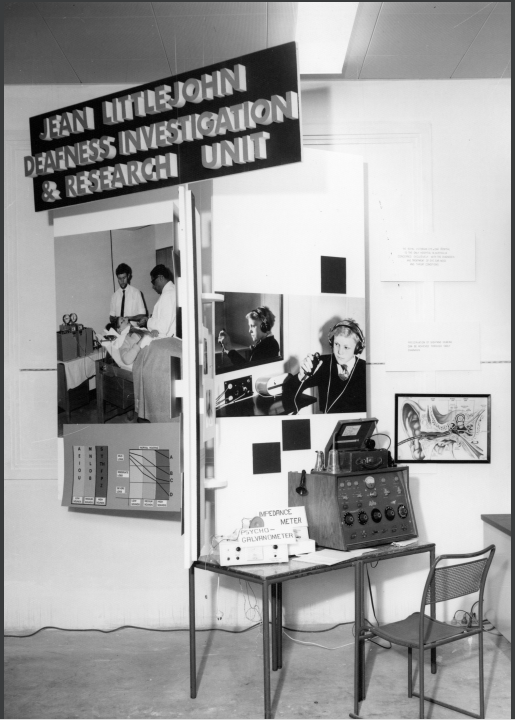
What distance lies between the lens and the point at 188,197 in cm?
345

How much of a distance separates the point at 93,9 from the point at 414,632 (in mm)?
3702

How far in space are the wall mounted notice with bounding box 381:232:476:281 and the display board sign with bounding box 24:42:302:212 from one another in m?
1.25

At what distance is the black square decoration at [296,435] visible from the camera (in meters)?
4.44

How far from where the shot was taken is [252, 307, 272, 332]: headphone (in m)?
4.46

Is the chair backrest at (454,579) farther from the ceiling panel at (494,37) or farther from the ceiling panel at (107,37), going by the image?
the ceiling panel at (107,37)

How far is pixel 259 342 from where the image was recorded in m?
4.48

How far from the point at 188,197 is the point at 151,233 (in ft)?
4.02

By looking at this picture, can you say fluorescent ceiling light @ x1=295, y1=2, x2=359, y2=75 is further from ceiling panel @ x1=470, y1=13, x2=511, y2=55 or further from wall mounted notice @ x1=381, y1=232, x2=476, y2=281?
Result: wall mounted notice @ x1=381, y1=232, x2=476, y2=281

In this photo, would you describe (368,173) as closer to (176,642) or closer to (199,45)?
(199,45)

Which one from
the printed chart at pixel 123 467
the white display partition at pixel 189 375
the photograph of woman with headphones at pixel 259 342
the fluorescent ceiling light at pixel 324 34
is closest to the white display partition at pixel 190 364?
the white display partition at pixel 189 375

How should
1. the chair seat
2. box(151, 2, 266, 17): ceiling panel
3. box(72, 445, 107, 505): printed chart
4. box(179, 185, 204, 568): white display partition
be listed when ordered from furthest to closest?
box(72, 445, 107, 505): printed chart, box(151, 2, 266, 17): ceiling panel, box(179, 185, 204, 568): white display partition, the chair seat

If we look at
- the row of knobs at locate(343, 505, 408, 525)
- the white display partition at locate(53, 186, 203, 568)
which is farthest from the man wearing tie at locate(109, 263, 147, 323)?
the row of knobs at locate(343, 505, 408, 525)

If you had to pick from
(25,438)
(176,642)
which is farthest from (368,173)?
(176,642)

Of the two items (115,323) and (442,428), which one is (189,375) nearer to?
(115,323)
